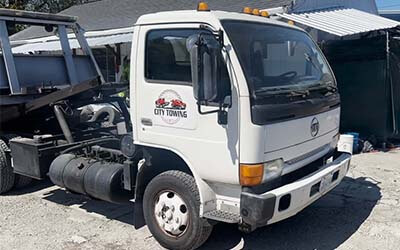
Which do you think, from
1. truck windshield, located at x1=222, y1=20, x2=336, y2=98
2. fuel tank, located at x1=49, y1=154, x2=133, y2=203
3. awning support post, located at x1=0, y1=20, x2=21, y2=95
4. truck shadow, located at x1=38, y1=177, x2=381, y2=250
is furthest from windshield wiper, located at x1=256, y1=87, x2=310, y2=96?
awning support post, located at x1=0, y1=20, x2=21, y2=95

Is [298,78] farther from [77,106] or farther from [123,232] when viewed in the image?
[77,106]

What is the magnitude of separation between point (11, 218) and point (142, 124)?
2329 millimetres

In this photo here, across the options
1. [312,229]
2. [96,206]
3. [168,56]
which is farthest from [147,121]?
[312,229]

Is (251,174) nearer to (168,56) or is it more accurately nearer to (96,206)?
(168,56)

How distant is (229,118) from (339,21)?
7.67 metres

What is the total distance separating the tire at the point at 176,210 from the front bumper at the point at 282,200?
1.68ft

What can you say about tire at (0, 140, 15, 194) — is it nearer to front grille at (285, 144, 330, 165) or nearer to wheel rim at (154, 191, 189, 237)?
wheel rim at (154, 191, 189, 237)

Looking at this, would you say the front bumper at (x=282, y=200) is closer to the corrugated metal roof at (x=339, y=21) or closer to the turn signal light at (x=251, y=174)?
the turn signal light at (x=251, y=174)

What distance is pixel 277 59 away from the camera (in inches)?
168

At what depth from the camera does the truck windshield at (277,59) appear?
3889 millimetres

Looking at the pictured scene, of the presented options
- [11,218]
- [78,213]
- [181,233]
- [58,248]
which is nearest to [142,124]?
[181,233]

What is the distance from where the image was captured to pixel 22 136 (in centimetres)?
637

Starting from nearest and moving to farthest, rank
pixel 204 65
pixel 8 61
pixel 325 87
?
pixel 204 65 → pixel 325 87 → pixel 8 61

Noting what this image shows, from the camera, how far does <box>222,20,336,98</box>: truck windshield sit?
3.89 metres
